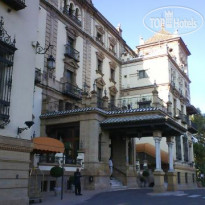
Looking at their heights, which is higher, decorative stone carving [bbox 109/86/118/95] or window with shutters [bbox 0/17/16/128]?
decorative stone carving [bbox 109/86/118/95]

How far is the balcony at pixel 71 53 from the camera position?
26.2 metres

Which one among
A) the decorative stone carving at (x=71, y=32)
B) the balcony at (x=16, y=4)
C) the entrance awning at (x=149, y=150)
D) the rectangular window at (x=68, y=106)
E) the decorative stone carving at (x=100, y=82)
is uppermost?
the decorative stone carving at (x=71, y=32)

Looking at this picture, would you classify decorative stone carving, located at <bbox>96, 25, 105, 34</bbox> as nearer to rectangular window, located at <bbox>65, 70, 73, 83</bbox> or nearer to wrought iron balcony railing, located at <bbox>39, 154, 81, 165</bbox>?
rectangular window, located at <bbox>65, 70, 73, 83</bbox>

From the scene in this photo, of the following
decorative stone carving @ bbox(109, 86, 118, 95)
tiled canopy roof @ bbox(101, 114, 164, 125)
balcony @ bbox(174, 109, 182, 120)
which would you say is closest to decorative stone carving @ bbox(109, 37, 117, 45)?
decorative stone carving @ bbox(109, 86, 118, 95)

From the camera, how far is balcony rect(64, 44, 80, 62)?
26.2 meters

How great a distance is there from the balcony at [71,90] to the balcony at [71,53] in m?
2.59

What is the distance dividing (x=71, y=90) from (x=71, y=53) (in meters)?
3.42

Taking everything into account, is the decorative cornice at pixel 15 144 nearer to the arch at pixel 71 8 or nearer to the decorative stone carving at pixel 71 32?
the decorative stone carving at pixel 71 32

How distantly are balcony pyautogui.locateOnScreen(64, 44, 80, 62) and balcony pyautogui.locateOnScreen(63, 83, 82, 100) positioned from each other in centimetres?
259

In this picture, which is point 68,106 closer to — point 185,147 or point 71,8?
point 71,8

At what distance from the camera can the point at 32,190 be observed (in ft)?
44.8

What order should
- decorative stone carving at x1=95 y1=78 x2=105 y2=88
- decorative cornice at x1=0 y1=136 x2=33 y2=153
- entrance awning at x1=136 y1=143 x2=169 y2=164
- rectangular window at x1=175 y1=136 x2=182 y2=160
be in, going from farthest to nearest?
rectangular window at x1=175 y1=136 x2=182 y2=160, entrance awning at x1=136 y1=143 x2=169 y2=164, decorative stone carving at x1=95 y1=78 x2=105 y2=88, decorative cornice at x1=0 y1=136 x2=33 y2=153

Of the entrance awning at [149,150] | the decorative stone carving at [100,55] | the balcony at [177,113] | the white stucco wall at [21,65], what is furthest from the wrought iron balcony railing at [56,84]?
the balcony at [177,113]

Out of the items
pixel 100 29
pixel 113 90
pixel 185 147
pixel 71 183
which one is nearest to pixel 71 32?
pixel 100 29
